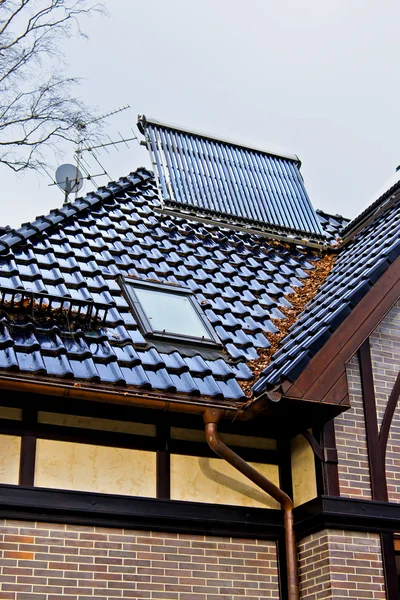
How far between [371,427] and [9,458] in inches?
137

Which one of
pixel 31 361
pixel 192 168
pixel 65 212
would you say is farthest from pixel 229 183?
pixel 31 361

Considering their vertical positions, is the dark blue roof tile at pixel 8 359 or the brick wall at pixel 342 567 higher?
the dark blue roof tile at pixel 8 359

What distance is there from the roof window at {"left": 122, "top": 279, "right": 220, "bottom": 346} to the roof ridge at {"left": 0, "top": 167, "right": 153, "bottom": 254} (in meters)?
1.34

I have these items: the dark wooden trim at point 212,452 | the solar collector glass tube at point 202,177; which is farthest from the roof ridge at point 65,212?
the dark wooden trim at point 212,452

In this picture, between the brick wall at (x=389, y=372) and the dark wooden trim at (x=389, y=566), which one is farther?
the brick wall at (x=389, y=372)

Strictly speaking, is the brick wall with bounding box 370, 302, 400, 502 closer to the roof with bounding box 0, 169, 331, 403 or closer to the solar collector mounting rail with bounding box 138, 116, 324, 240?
the roof with bounding box 0, 169, 331, 403

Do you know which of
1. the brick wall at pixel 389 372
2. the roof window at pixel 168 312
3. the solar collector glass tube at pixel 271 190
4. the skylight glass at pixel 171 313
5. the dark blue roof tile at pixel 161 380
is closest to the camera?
the dark blue roof tile at pixel 161 380

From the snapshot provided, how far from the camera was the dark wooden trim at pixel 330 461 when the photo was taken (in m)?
7.96

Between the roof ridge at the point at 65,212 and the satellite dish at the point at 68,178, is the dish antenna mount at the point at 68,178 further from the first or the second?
the roof ridge at the point at 65,212

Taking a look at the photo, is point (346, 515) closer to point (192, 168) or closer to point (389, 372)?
point (389, 372)

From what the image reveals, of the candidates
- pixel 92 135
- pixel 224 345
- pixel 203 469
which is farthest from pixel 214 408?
pixel 92 135

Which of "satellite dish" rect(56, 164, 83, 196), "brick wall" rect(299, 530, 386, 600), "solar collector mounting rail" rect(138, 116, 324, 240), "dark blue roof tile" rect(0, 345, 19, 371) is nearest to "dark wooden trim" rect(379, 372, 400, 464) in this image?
"brick wall" rect(299, 530, 386, 600)

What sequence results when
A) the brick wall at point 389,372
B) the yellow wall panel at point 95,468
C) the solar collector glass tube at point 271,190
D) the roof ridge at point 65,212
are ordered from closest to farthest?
the yellow wall panel at point 95,468 < the brick wall at point 389,372 < the roof ridge at point 65,212 < the solar collector glass tube at point 271,190

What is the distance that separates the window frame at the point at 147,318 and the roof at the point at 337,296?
0.74m
